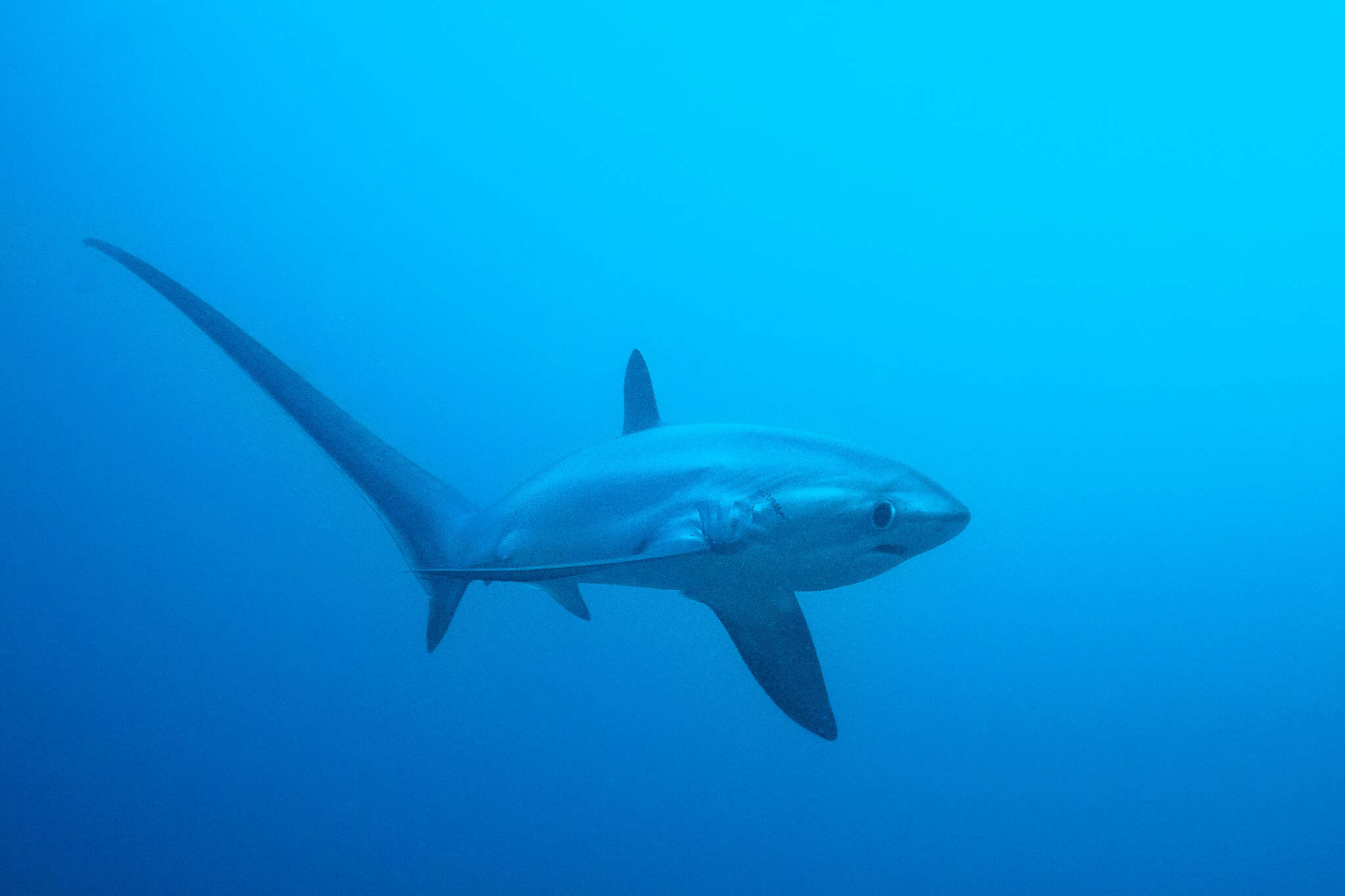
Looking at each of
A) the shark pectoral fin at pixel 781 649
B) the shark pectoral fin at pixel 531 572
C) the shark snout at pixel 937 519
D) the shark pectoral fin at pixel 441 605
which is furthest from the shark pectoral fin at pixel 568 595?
the shark snout at pixel 937 519

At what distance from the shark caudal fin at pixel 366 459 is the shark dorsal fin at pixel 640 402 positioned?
1.89 feet

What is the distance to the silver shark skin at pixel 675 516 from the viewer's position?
6.22ft

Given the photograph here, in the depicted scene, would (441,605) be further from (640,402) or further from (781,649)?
(781,649)

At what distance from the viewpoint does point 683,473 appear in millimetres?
2078

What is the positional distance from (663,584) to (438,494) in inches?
29.6

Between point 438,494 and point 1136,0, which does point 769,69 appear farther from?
point 438,494

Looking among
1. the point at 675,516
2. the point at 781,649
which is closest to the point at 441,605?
the point at 675,516

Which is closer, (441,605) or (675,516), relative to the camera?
(675,516)

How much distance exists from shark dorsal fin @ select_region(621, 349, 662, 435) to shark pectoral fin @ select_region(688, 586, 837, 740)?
22.0 inches

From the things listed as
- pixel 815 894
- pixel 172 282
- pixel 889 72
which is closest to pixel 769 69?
pixel 889 72

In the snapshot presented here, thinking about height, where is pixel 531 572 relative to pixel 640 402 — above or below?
below

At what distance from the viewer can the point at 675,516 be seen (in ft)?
6.62

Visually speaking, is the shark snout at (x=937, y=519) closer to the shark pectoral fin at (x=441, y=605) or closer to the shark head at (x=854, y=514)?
the shark head at (x=854, y=514)

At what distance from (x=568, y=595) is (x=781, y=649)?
70 cm
